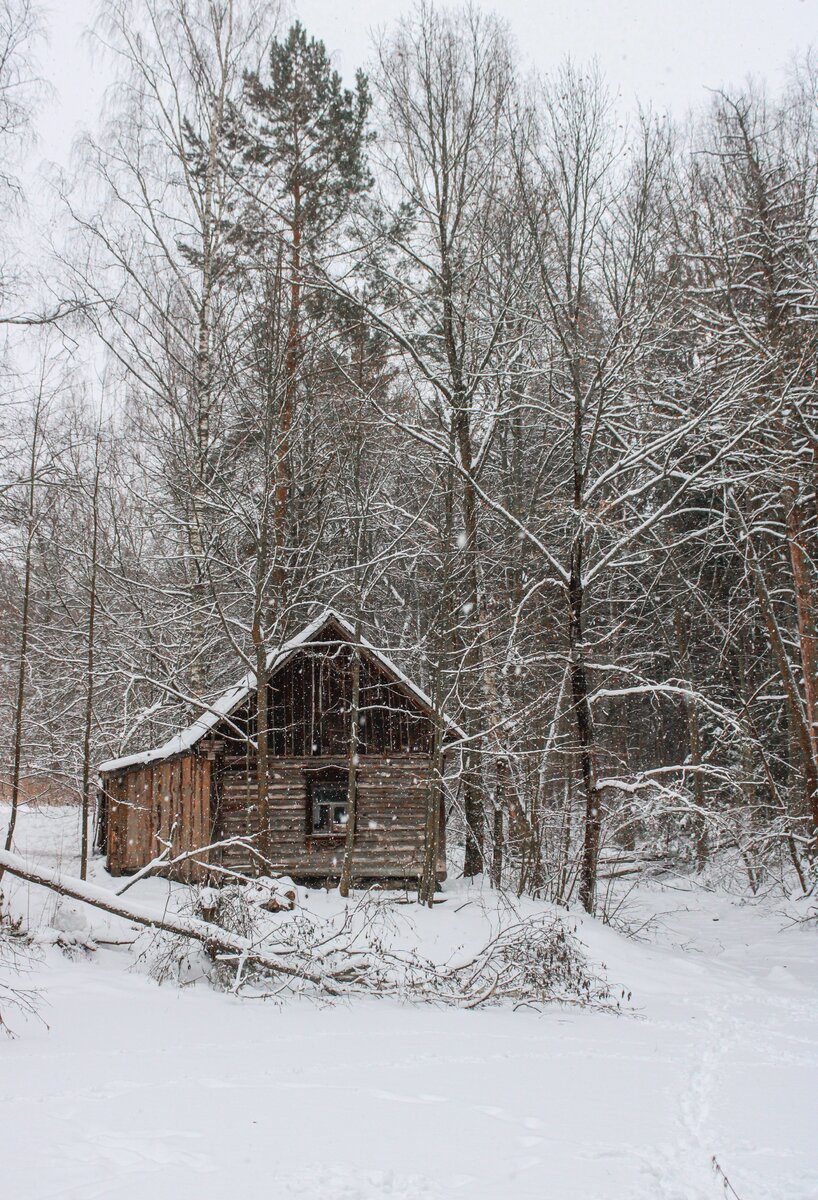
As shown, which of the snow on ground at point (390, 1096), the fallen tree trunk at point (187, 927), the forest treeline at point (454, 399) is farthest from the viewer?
the forest treeline at point (454, 399)

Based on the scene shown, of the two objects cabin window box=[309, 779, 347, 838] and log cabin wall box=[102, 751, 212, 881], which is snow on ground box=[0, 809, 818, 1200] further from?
cabin window box=[309, 779, 347, 838]

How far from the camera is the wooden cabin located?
16.4 m

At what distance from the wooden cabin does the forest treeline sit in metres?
0.91

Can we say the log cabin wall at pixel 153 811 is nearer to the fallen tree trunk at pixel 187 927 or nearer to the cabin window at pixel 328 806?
the cabin window at pixel 328 806

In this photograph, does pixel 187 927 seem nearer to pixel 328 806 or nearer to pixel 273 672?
pixel 273 672

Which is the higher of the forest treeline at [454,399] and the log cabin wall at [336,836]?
the forest treeline at [454,399]

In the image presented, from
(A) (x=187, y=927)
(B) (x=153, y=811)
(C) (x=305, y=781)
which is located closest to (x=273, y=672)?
(C) (x=305, y=781)

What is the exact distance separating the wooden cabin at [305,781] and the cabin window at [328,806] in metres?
0.02

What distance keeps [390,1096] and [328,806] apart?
11938 millimetres

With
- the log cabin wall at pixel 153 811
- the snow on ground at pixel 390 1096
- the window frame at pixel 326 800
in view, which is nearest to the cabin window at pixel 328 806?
the window frame at pixel 326 800

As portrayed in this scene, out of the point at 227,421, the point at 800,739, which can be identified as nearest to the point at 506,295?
the point at 227,421

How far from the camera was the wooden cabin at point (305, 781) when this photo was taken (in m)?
16.4

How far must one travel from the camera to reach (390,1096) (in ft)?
18.9

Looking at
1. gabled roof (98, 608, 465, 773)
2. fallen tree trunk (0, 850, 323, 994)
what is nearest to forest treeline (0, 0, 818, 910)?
gabled roof (98, 608, 465, 773)
